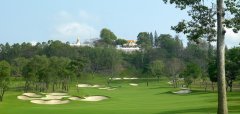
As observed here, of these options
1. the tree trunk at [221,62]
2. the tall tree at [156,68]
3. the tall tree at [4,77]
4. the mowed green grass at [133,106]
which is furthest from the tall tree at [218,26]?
the tall tree at [156,68]

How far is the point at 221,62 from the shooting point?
16641 mm

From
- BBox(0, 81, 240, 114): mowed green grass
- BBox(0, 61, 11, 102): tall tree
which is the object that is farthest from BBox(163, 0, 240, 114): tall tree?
BBox(0, 61, 11, 102): tall tree

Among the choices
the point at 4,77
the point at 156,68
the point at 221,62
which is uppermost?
the point at 156,68

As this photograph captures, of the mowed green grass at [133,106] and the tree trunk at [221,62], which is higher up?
the tree trunk at [221,62]

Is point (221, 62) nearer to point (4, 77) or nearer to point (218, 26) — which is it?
point (218, 26)

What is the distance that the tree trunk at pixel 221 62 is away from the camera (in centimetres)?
1644

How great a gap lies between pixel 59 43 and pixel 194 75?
297 feet

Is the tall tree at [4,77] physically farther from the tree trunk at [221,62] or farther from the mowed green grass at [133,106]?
the tree trunk at [221,62]

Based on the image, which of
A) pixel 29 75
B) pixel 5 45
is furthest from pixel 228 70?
pixel 5 45

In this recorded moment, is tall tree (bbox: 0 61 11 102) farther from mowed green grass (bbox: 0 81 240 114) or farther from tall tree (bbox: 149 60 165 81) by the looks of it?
tall tree (bbox: 149 60 165 81)

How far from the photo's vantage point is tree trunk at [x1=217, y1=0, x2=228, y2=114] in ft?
53.9

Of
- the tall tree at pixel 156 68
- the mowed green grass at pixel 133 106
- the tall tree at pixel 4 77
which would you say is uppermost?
the tall tree at pixel 156 68

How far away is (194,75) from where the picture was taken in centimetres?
9200

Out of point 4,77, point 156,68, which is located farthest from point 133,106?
point 156,68
